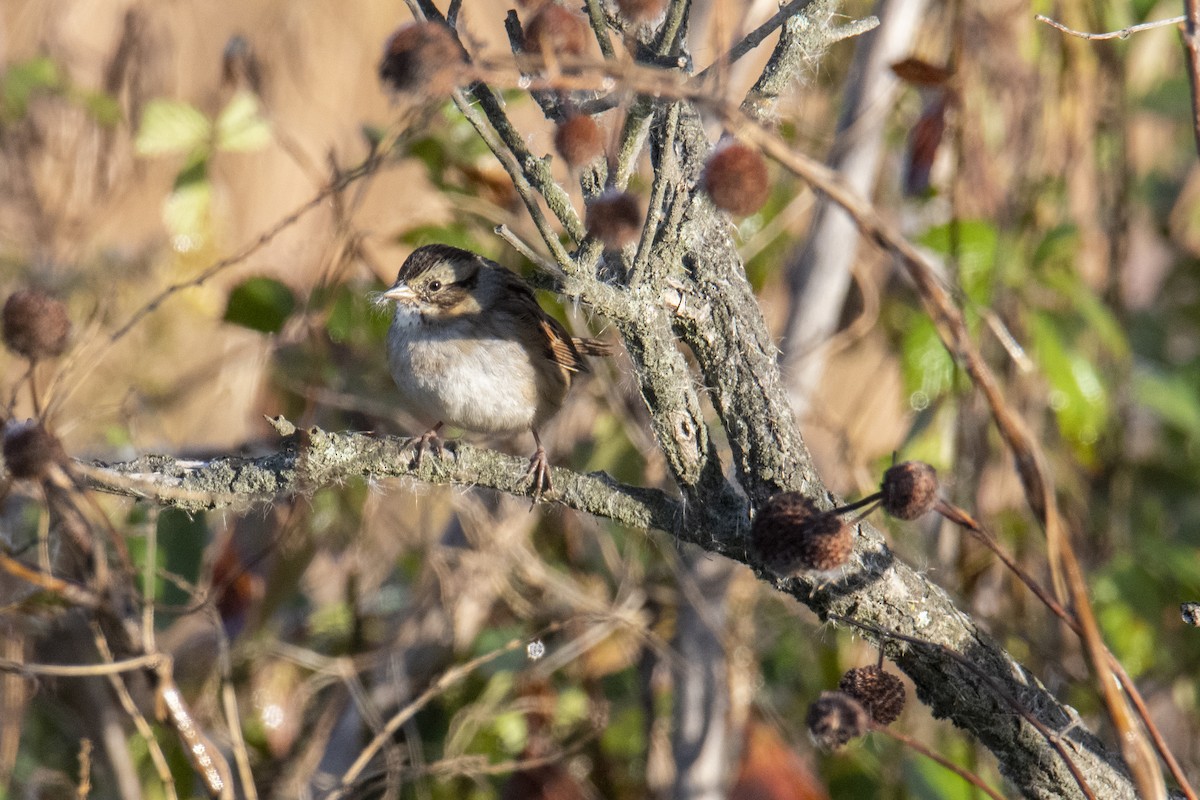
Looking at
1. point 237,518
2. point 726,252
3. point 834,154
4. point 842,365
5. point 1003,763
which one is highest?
point 726,252

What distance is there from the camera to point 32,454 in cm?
145

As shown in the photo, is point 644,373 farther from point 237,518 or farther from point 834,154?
point 237,518

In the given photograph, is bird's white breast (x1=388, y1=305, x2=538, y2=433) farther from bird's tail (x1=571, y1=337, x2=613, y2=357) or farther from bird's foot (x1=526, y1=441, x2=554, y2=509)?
bird's foot (x1=526, y1=441, x2=554, y2=509)

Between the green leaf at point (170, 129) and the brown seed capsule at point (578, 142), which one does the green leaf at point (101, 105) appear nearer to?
the green leaf at point (170, 129)

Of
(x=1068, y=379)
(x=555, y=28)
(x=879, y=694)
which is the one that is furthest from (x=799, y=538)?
(x=1068, y=379)

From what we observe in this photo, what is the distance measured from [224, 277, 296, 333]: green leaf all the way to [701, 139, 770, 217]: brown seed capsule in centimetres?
214

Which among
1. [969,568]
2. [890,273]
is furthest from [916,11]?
[969,568]

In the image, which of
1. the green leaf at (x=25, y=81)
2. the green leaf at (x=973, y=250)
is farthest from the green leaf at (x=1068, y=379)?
the green leaf at (x=25, y=81)

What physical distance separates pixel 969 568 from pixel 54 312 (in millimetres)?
2916

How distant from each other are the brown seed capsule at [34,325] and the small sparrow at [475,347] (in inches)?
45.6

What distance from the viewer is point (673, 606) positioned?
150 inches

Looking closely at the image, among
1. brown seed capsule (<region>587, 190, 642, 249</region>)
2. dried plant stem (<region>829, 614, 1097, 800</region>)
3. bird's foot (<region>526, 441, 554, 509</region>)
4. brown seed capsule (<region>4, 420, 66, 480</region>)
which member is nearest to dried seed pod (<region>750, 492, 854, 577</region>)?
dried plant stem (<region>829, 614, 1097, 800</region>)

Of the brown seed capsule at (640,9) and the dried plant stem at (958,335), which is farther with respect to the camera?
the brown seed capsule at (640,9)

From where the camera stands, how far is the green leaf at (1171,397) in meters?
3.91
